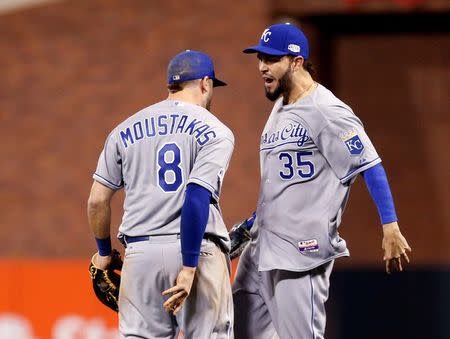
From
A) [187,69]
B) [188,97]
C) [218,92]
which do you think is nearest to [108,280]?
[188,97]

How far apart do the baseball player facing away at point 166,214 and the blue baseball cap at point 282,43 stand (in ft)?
1.40

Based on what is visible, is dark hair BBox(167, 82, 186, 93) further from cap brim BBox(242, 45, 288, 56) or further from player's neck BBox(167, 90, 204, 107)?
cap brim BBox(242, 45, 288, 56)

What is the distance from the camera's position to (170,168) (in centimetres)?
453

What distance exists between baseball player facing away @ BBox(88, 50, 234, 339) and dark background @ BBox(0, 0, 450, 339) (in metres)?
4.94

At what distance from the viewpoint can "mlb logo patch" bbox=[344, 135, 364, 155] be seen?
4.68 m

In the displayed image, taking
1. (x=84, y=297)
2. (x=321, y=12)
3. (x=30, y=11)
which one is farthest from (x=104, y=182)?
(x=30, y=11)

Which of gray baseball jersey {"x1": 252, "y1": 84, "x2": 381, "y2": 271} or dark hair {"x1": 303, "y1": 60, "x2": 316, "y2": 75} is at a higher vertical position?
dark hair {"x1": 303, "y1": 60, "x2": 316, "y2": 75}

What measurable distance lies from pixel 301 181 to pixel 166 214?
27.1 inches

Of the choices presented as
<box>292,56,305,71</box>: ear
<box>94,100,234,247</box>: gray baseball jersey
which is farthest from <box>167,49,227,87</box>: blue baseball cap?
<box>292,56,305,71</box>: ear

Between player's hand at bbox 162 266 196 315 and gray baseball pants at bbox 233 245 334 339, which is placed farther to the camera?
gray baseball pants at bbox 233 245 334 339

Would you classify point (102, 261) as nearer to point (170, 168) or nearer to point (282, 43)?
point (170, 168)

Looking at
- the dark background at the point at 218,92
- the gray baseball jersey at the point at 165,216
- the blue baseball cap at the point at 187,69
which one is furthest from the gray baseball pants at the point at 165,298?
the dark background at the point at 218,92

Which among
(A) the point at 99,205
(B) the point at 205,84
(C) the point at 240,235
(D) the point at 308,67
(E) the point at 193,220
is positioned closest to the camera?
(E) the point at 193,220

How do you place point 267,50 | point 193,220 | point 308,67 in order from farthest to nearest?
point 308,67 → point 267,50 → point 193,220
